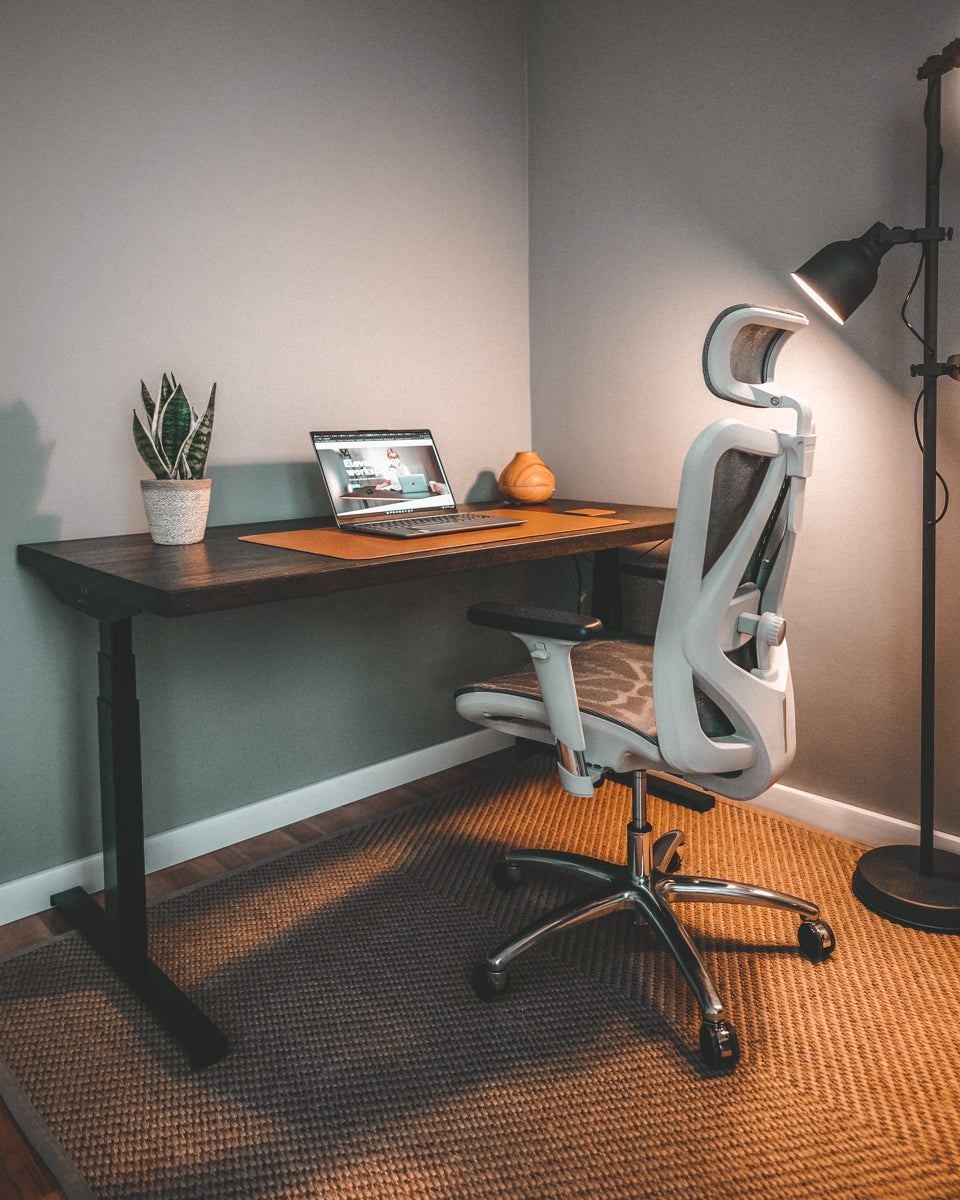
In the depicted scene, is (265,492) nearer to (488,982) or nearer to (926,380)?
(488,982)

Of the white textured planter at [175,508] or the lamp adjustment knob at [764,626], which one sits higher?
the white textured planter at [175,508]

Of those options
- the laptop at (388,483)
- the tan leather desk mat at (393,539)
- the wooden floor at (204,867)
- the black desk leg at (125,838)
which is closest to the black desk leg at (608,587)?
the tan leather desk mat at (393,539)

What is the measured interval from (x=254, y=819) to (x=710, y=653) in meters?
1.40

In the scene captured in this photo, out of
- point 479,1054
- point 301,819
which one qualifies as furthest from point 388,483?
point 479,1054

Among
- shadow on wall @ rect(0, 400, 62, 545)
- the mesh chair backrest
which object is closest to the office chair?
the mesh chair backrest

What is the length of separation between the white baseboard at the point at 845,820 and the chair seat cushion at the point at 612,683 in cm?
68

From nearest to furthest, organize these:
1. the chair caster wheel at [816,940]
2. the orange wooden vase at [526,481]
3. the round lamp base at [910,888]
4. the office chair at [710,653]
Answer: the office chair at [710,653] < the chair caster wheel at [816,940] < the round lamp base at [910,888] < the orange wooden vase at [526,481]

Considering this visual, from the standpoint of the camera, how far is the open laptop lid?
213 centimetres

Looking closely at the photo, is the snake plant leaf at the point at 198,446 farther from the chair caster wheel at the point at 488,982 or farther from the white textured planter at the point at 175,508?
the chair caster wheel at the point at 488,982

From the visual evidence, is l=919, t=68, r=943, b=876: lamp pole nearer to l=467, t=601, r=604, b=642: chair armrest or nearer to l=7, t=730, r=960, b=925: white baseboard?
l=7, t=730, r=960, b=925: white baseboard

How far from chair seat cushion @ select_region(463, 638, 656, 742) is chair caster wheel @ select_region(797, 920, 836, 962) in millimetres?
602

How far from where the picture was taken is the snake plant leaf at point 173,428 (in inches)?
68.4

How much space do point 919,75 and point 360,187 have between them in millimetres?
1345

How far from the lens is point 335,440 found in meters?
2.19
